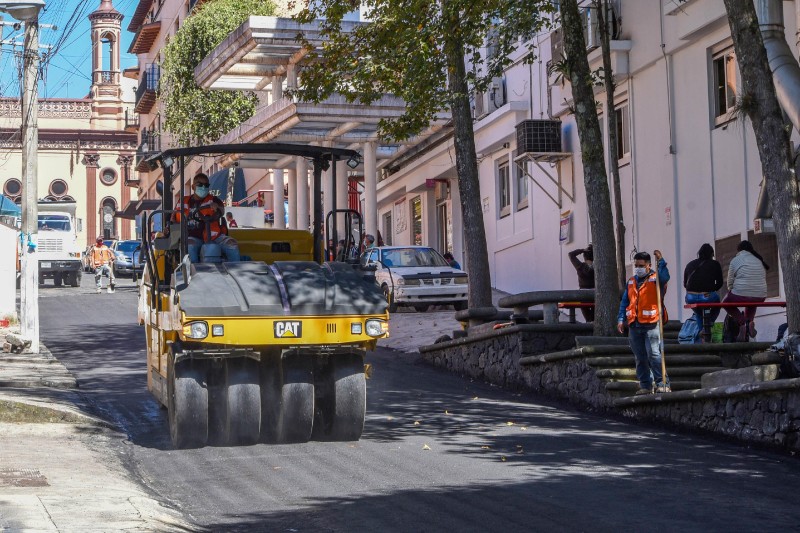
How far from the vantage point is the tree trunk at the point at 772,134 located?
46.9 ft

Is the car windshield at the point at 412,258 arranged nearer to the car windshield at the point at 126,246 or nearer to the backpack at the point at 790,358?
the backpack at the point at 790,358

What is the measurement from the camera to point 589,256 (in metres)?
23.4

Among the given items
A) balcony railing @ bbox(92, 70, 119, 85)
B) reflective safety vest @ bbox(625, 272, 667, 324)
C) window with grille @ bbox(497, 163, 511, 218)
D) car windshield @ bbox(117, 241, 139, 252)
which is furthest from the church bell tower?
reflective safety vest @ bbox(625, 272, 667, 324)

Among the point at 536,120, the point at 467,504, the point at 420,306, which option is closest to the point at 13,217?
the point at 420,306

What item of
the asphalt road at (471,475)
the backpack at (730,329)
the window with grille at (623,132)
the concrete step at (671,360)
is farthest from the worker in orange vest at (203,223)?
the window with grille at (623,132)

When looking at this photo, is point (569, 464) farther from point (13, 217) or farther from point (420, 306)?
point (13, 217)

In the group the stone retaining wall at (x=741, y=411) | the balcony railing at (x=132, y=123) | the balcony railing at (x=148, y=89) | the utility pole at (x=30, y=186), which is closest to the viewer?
the stone retaining wall at (x=741, y=411)

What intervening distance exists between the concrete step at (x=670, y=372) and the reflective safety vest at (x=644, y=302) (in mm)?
910

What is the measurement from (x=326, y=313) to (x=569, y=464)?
268 centimetres

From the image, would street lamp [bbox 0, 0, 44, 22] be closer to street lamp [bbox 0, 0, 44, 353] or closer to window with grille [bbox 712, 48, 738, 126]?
street lamp [bbox 0, 0, 44, 353]

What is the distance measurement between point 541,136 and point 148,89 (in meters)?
45.5

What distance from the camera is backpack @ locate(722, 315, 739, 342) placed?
1873 cm

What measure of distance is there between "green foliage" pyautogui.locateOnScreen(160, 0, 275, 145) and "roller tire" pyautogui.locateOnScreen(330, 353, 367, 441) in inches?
1399

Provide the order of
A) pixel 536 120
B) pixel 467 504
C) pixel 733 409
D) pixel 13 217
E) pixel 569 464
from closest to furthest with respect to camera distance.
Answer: pixel 467 504
pixel 569 464
pixel 733 409
pixel 536 120
pixel 13 217
